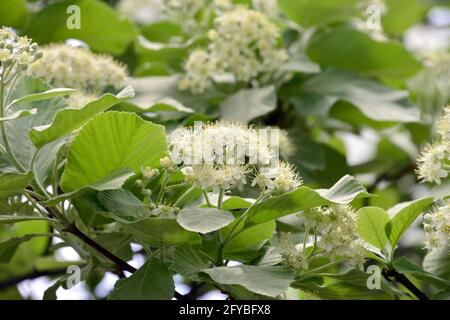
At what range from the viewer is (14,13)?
306 cm

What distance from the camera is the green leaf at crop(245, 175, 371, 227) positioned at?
1923mm

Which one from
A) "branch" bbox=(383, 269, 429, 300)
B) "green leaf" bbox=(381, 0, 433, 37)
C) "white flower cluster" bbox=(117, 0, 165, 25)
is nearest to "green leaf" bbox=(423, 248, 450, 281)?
"branch" bbox=(383, 269, 429, 300)

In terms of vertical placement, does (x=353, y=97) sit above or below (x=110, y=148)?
below

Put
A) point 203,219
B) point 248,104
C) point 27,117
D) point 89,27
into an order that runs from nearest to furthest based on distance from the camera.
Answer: point 203,219
point 27,117
point 248,104
point 89,27

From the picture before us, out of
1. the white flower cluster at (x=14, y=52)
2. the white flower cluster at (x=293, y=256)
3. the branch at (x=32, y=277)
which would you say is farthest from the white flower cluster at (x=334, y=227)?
the branch at (x=32, y=277)

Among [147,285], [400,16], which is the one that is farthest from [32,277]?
[400,16]

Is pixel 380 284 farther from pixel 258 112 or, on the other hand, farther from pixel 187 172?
pixel 258 112

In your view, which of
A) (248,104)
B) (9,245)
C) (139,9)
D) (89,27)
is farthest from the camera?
(139,9)

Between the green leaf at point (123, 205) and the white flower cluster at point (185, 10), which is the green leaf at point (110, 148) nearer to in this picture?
the green leaf at point (123, 205)

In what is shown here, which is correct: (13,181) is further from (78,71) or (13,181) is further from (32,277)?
(32,277)

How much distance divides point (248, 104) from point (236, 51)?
0.57ft

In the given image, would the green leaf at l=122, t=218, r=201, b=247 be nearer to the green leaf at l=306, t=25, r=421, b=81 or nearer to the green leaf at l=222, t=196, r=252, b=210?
the green leaf at l=222, t=196, r=252, b=210

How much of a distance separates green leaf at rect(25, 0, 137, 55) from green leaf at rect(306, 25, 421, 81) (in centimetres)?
65

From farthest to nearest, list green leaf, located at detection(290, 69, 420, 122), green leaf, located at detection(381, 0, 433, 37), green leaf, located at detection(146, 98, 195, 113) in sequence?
1. green leaf, located at detection(381, 0, 433, 37)
2. green leaf, located at detection(290, 69, 420, 122)
3. green leaf, located at detection(146, 98, 195, 113)
